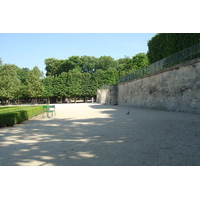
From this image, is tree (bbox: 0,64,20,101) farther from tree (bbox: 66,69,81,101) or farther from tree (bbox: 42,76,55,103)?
tree (bbox: 66,69,81,101)

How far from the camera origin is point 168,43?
21.8 metres

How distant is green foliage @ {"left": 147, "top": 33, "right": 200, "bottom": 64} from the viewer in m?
18.6

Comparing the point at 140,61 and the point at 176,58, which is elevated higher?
the point at 140,61

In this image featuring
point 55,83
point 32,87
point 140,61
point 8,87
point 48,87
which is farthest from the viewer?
point 140,61

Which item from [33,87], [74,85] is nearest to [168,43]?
[74,85]

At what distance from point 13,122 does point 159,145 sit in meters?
7.32

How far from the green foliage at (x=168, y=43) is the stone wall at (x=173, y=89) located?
192 inches

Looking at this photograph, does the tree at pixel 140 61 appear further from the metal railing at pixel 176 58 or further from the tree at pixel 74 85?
the metal railing at pixel 176 58

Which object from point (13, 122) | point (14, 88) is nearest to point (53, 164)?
point (13, 122)

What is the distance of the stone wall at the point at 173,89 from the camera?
41.9 ft

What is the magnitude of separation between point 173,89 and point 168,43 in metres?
9.25

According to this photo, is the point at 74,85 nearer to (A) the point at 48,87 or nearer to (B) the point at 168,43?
(A) the point at 48,87

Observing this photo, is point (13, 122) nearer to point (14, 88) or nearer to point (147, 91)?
point (147, 91)

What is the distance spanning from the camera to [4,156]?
13.9ft
